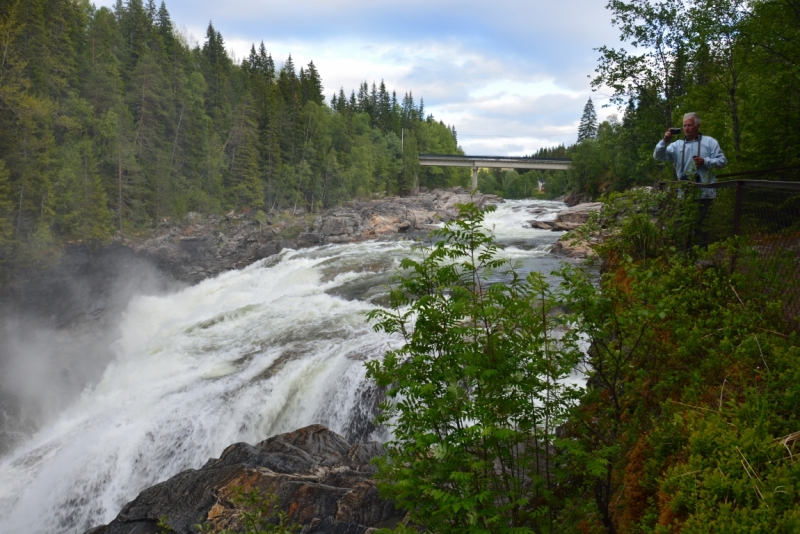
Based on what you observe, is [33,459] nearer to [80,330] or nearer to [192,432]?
[192,432]

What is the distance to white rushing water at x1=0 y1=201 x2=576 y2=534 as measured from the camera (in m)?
9.93

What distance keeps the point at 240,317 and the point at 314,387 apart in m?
6.94

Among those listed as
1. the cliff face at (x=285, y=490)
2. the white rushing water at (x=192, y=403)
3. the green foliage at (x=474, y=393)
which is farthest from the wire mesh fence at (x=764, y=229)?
the cliff face at (x=285, y=490)

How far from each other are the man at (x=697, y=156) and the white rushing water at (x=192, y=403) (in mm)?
2796

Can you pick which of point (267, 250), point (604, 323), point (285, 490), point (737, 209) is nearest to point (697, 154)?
point (737, 209)

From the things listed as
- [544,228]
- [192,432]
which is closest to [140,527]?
[192,432]

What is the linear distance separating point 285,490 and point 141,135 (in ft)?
133

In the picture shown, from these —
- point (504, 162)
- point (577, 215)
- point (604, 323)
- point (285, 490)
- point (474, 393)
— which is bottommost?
point (285, 490)

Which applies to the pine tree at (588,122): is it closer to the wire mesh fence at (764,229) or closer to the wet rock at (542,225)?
the wet rock at (542,225)

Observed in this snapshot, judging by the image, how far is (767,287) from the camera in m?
4.51

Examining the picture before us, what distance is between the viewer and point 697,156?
18.8ft

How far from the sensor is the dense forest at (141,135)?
2617 cm

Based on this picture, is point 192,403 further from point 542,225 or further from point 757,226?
point 542,225

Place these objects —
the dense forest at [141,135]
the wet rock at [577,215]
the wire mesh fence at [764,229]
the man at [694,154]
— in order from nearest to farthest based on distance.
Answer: the wire mesh fence at [764,229]
the man at [694,154]
the dense forest at [141,135]
the wet rock at [577,215]
